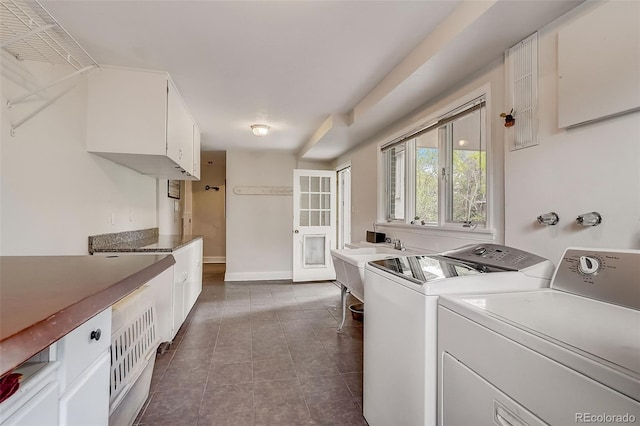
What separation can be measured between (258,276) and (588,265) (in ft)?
16.2

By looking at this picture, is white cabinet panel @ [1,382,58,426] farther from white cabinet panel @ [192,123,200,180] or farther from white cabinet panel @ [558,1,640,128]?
white cabinet panel @ [192,123,200,180]

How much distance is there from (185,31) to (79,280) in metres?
1.63

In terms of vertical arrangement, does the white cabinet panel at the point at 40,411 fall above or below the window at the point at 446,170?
below

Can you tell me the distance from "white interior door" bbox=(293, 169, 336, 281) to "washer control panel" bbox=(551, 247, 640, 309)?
416cm

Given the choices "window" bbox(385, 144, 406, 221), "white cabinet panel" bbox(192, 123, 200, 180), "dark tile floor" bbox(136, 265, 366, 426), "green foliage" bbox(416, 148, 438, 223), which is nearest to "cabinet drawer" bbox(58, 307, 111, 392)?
"dark tile floor" bbox(136, 265, 366, 426)

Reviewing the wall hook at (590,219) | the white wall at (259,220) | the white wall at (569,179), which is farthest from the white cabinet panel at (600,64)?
the white wall at (259,220)

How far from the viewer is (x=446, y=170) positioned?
7.98ft

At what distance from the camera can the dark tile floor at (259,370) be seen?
1.77 metres

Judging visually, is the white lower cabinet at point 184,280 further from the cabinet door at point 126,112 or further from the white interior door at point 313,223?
the white interior door at point 313,223

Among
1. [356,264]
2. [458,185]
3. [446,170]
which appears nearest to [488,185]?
[458,185]

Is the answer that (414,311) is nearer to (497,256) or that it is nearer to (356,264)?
(497,256)

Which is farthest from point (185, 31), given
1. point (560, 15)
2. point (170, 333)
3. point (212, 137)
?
point (212, 137)

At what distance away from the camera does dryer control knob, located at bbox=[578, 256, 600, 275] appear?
1.10 m

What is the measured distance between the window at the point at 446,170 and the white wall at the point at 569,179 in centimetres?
34
